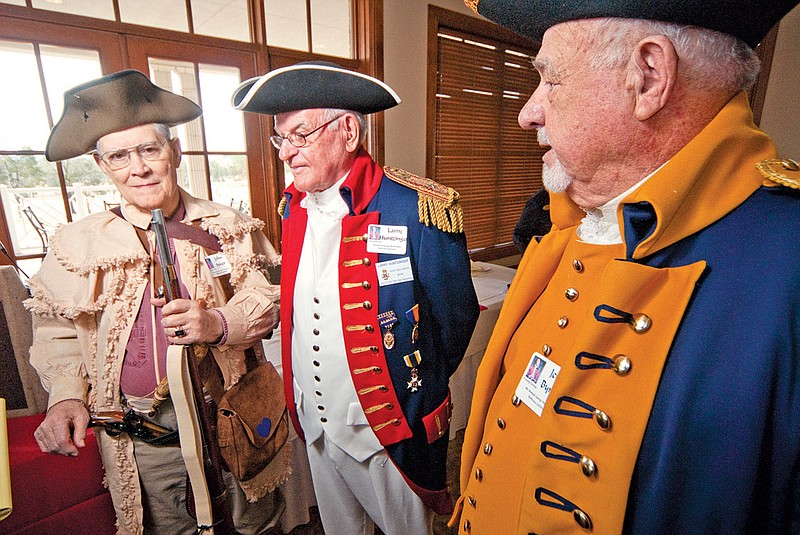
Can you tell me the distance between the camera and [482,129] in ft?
13.4

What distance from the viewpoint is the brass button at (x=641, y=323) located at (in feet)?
1.73

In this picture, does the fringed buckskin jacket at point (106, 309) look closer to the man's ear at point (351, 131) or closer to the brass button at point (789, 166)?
the man's ear at point (351, 131)

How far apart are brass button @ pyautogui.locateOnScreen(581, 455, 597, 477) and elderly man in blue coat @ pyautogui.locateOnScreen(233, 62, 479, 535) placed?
0.72m

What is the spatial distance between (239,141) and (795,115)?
5.86m

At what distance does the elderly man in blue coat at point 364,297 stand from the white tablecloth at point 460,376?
1.66 ft

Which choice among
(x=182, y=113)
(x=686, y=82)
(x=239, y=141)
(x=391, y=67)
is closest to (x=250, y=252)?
(x=182, y=113)

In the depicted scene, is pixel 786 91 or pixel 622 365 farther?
pixel 786 91

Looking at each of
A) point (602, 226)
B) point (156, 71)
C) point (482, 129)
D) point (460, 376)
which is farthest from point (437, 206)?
point (482, 129)

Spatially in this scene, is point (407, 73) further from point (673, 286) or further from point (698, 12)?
point (673, 286)

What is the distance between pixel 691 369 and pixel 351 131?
42.7 inches

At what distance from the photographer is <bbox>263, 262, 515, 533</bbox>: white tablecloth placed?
1775mm

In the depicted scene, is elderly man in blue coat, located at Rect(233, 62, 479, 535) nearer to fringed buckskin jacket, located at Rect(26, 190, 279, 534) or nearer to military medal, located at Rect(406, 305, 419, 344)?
military medal, located at Rect(406, 305, 419, 344)

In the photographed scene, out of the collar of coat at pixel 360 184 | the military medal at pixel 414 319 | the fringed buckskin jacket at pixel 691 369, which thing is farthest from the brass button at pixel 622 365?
the collar of coat at pixel 360 184

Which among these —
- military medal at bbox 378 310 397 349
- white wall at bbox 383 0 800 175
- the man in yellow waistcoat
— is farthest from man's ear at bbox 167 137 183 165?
white wall at bbox 383 0 800 175
